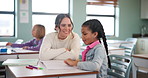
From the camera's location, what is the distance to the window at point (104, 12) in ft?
20.9

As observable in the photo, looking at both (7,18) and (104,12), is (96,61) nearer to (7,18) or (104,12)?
(7,18)

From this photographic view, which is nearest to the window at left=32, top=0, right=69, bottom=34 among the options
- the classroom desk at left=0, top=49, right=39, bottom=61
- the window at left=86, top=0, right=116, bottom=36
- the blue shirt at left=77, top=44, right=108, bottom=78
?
the window at left=86, top=0, right=116, bottom=36

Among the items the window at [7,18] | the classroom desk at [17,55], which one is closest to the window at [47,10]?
the window at [7,18]

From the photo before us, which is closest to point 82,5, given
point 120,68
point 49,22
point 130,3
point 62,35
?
point 49,22

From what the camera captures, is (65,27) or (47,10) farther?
(47,10)

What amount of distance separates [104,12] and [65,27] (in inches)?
173

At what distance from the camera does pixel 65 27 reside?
241 centimetres

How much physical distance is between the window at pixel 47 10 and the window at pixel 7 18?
55 cm

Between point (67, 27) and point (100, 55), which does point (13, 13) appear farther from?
point (100, 55)

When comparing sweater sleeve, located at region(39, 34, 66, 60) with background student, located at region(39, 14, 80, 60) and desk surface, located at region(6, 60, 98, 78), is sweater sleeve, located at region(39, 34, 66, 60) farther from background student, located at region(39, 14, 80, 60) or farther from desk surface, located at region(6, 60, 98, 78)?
desk surface, located at region(6, 60, 98, 78)

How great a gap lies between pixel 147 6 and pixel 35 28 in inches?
181

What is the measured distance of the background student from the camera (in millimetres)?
2309

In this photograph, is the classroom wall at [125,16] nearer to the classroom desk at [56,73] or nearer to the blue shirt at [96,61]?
the blue shirt at [96,61]

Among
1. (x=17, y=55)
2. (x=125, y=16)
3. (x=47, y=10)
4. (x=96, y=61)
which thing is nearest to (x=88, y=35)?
(x=96, y=61)
